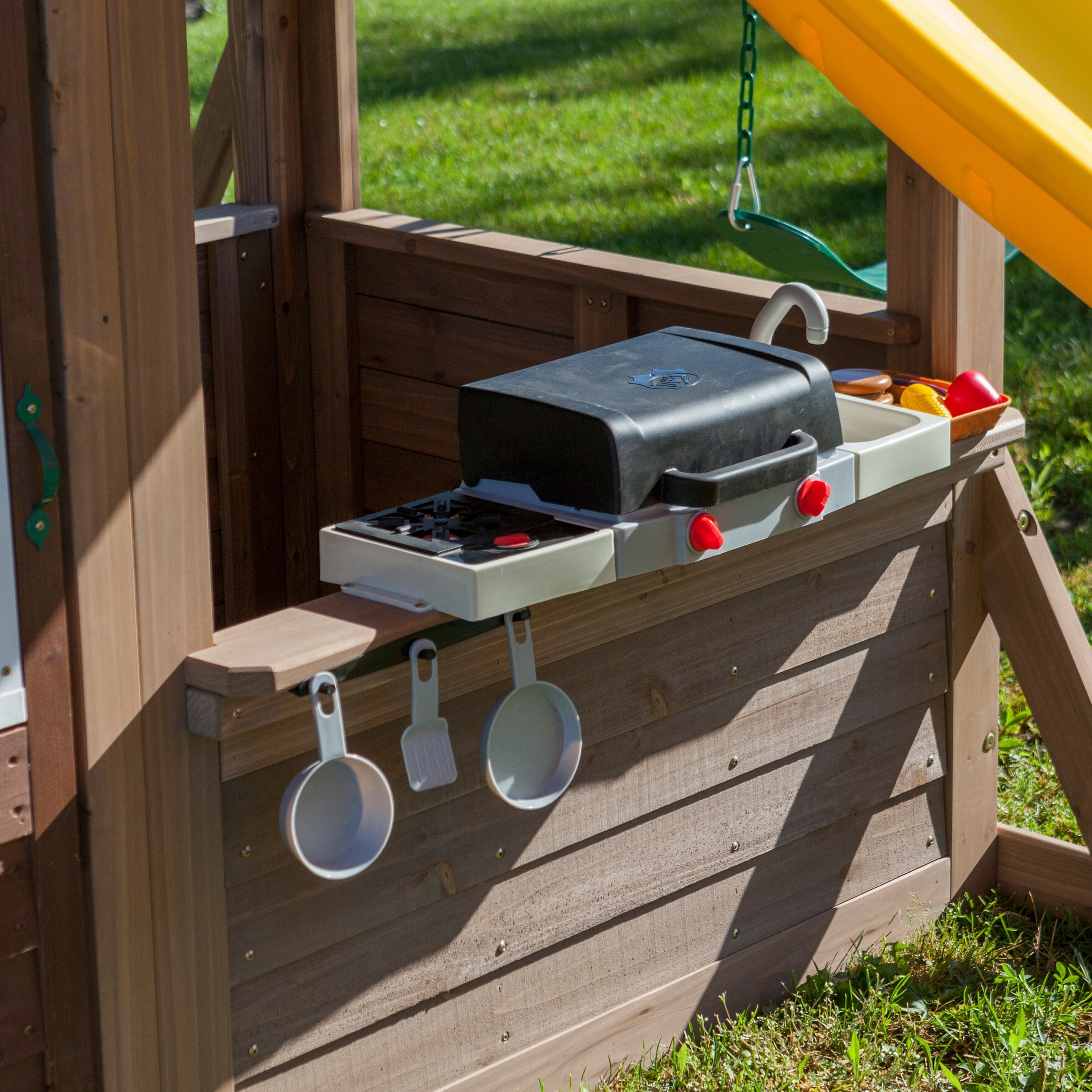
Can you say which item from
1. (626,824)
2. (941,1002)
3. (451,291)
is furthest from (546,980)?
(451,291)

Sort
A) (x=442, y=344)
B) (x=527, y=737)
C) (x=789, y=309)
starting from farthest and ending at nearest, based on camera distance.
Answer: (x=442, y=344) → (x=789, y=309) → (x=527, y=737)

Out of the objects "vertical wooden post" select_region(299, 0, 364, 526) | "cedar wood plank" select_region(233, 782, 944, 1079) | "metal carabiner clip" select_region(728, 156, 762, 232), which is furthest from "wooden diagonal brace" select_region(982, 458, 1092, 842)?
"vertical wooden post" select_region(299, 0, 364, 526)

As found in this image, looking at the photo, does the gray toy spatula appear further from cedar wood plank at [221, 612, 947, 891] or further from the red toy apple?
the red toy apple

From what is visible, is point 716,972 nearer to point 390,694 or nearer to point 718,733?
point 718,733

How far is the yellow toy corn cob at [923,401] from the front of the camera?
2365mm

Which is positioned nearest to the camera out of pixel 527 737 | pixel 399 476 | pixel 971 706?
pixel 527 737

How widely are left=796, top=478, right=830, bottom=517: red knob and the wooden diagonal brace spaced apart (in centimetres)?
75

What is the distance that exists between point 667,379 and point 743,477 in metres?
0.19

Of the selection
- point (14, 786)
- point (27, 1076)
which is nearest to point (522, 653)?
point (14, 786)

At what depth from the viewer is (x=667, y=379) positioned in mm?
2021

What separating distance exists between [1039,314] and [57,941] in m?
4.87

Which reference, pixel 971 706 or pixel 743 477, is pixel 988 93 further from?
pixel 971 706

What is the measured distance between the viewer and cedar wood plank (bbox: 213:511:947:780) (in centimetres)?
188

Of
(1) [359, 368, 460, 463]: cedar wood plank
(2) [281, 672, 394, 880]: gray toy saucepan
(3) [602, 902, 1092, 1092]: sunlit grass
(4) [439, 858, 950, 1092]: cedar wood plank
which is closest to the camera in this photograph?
(2) [281, 672, 394, 880]: gray toy saucepan
